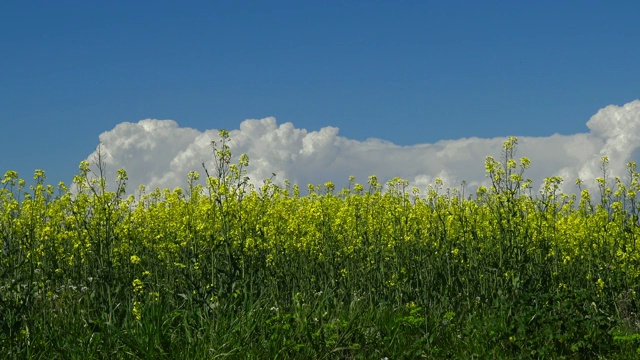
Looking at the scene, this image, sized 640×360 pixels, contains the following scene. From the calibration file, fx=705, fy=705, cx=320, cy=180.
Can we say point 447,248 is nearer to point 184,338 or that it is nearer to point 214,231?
point 214,231

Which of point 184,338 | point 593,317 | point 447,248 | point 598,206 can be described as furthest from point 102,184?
point 598,206

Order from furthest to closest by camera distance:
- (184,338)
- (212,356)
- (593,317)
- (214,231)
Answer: (214,231) < (593,317) < (184,338) < (212,356)

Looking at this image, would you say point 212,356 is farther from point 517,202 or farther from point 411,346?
point 517,202

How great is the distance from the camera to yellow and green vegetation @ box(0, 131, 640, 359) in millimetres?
6363

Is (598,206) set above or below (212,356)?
above

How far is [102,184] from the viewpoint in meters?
7.39

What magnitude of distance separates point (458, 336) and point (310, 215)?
4.20 m

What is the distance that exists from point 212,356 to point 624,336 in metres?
3.74

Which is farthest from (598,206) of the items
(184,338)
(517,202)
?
(184,338)

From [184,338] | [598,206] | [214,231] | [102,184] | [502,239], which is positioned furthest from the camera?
[598,206]

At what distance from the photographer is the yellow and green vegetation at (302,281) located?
636 cm

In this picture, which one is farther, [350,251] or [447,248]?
[350,251]

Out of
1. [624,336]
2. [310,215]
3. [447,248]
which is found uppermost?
[310,215]

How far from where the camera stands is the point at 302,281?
9.02 m
